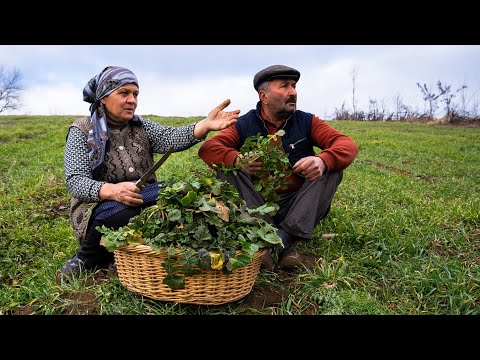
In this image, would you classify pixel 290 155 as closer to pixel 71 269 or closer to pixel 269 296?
pixel 269 296

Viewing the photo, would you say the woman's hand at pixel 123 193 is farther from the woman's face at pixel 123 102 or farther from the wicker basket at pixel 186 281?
the woman's face at pixel 123 102

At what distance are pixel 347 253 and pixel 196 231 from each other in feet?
5.14

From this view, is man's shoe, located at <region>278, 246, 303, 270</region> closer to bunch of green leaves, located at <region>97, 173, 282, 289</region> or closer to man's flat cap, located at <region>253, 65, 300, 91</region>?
bunch of green leaves, located at <region>97, 173, 282, 289</region>

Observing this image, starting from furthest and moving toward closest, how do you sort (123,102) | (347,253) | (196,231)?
(347,253) < (123,102) < (196,231)

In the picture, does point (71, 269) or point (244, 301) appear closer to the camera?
point (244, 301)

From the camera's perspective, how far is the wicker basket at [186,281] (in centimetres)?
263

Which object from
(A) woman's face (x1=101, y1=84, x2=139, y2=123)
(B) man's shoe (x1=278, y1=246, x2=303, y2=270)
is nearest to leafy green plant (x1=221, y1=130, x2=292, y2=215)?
(B) man's shoe (x1=278, y1=246, x2=303, y2=270)

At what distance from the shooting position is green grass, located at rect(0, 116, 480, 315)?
2.92m

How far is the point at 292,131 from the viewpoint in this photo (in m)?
3.62

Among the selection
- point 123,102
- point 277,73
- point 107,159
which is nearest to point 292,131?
point 277,73

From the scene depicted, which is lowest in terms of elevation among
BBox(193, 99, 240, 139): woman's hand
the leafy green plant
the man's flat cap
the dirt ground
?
the dirt ground

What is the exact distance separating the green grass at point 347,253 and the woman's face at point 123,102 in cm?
60

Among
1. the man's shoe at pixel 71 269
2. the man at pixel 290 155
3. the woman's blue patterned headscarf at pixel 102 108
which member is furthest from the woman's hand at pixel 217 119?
the man's shoe at pixel 71 269

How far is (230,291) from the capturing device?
271cm
